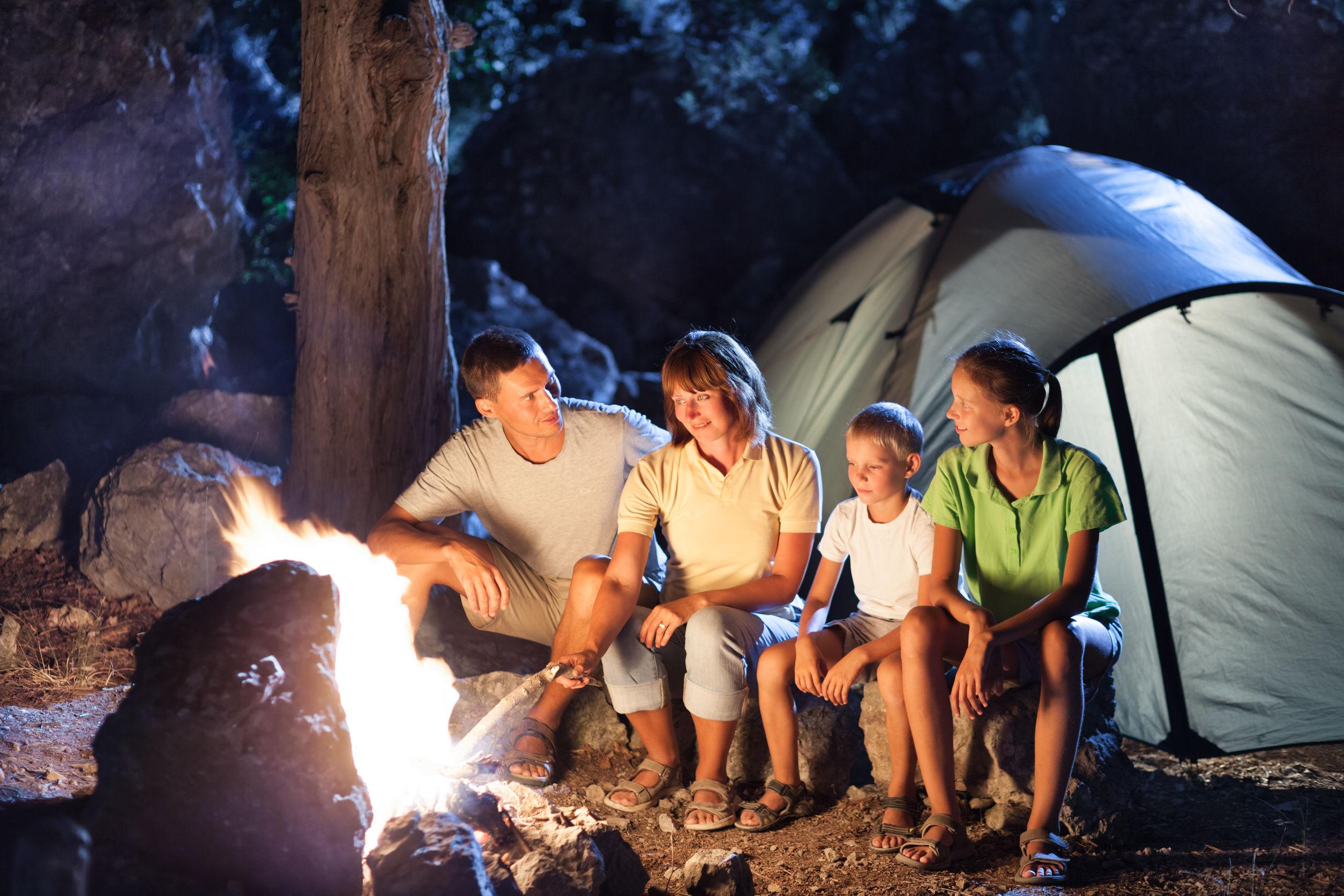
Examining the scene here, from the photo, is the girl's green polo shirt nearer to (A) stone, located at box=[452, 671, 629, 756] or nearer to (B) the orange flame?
(A) stone, located at box=[452, 671, 629, 756]

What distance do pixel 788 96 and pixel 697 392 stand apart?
22.4 feet

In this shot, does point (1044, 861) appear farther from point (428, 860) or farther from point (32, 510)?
point (32, 510)

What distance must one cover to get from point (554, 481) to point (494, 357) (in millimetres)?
509

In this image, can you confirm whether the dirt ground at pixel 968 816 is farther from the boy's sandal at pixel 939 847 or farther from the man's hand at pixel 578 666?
the man's hand at pixel 578 666

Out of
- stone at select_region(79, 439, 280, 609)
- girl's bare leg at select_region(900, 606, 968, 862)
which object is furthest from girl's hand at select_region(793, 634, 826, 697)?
stone at select_region(79, 439, 280, 609)

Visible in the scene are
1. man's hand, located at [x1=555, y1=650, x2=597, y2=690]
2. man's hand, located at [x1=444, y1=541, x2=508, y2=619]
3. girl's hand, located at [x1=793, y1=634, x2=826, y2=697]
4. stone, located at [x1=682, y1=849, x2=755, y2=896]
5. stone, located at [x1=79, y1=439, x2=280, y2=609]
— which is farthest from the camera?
stone, located at [x1=79, y1=439, x2=280, y2=609]

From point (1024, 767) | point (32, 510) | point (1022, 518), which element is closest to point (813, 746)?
point (1024, 767)

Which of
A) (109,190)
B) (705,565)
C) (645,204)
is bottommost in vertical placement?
(705,565)

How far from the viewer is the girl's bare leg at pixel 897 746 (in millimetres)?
2973

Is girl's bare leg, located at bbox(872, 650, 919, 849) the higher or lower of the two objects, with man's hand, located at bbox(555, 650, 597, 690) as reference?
lower

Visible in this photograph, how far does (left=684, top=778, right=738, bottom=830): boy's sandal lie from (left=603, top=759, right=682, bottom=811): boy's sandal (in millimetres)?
143

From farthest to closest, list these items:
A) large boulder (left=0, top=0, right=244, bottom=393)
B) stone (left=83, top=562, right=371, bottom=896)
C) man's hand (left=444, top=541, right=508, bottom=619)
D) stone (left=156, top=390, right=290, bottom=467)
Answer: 1. stone (left=156, top=390, right=290, bottom=467)
2. large boulder (left=0, top=0, right=244, bottom=393)
3. man's hand (left=444, top=541, right=508, bottom=619)
4. stone (left=83, top=562, right=371, bottom=896)

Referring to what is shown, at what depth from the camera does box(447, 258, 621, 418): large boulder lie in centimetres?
698

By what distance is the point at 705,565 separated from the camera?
3.40 m
